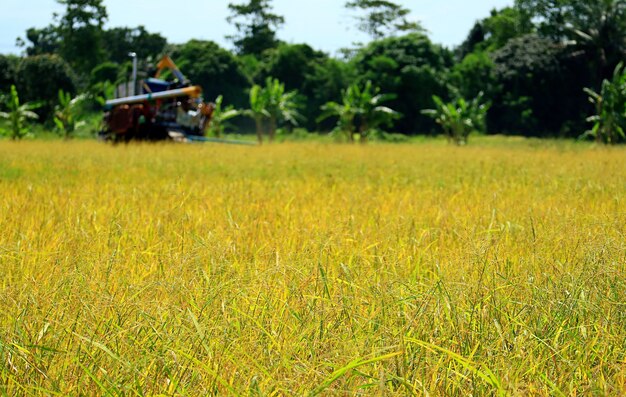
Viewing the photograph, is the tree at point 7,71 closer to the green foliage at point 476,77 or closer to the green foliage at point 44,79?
the green foliage at point 44,79

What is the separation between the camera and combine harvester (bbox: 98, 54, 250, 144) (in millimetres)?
18156

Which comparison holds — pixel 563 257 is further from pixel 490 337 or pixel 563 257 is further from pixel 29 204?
pixel 29 204

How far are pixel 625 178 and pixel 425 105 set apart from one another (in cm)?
2756

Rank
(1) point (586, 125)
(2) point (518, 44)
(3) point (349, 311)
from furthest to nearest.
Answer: (2) point (518, 44)
(1) point (586, 125)
(3) point (349, 311)

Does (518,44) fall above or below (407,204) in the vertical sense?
above

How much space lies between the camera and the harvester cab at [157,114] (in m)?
18.2

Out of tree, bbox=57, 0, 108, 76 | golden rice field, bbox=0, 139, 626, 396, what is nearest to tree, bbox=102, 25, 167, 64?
tree, bbox=57, 0, 108, 76

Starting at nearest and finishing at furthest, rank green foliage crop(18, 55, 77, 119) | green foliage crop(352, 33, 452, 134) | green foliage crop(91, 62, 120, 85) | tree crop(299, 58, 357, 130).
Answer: green foliage crop(18, 55, 77, 119)
green foliage crop(352, 33, 452, 134)
tree crop(299, 58, 357, 130)
green foliage crop(91, 62, 120, 85)

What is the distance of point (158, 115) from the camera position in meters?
18.5

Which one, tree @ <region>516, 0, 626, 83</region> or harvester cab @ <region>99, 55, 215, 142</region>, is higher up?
tree @ <region>516, 0, 626, 83</region>

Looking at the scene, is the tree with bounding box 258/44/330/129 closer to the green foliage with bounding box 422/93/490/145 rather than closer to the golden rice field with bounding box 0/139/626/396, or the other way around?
the green foliage with bounding box 422/93/490/145

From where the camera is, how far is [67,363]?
6.07ft

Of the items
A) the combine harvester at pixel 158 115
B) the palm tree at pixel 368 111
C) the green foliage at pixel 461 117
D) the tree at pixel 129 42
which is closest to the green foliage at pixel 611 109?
the green foliage at pixel 461 117

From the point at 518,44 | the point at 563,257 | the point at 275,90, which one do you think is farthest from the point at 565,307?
the point at 518,44
